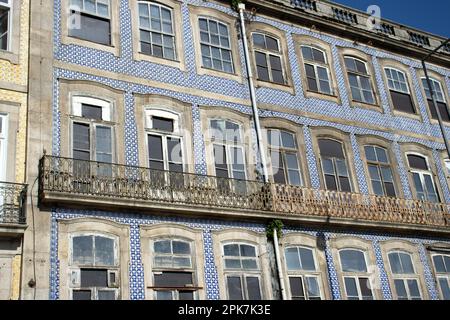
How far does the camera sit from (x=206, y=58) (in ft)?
49.2

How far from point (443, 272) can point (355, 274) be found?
9.78 ft

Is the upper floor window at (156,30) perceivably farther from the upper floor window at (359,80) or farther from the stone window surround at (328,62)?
the upper floor window at (359,80)

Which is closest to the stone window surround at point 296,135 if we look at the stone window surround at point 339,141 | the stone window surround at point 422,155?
the stone window surround at point 339,141

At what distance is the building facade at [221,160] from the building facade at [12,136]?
0.66 feet

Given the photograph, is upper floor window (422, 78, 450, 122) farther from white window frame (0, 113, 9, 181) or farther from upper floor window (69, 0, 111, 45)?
white window frame (0, 113, 9, 181)

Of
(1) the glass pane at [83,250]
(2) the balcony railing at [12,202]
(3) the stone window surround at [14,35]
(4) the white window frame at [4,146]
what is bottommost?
(1) the glass pane at [83,250]

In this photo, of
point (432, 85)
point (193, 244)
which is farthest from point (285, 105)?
point (432, 85)

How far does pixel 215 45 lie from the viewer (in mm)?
15320

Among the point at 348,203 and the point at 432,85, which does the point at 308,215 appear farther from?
the point at 432,85

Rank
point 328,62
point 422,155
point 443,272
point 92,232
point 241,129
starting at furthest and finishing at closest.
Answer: point 422,155 < point 328,62 < point 443,272 < point 241,129 < point 92,232

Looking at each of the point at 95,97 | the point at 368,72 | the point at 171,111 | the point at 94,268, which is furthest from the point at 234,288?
the point at 368,72

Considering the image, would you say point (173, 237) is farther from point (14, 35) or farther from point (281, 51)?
point (281, 51)

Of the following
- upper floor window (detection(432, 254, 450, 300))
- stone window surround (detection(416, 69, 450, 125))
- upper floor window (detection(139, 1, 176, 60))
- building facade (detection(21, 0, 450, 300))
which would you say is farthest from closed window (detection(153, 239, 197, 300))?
stone window surround (detection(416, 69, 450, 125))

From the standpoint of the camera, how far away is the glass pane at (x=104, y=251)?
11297mm
